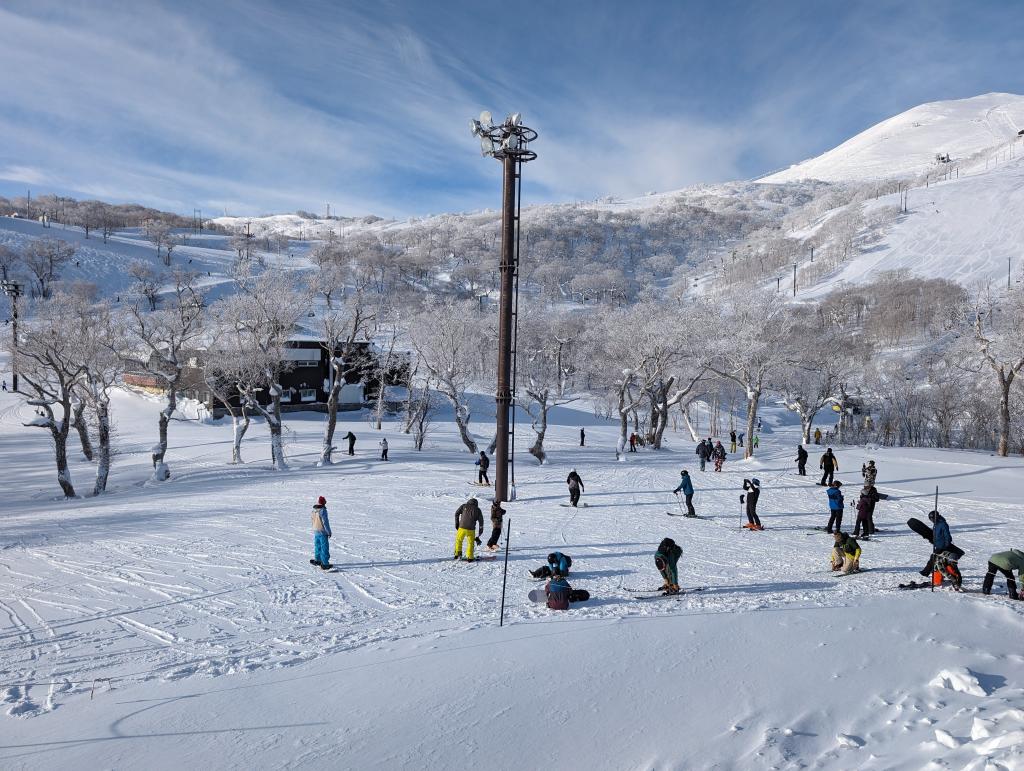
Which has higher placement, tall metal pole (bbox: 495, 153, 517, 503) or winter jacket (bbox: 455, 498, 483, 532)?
tall metal pole (bbox: 495, 153, 517, 503)

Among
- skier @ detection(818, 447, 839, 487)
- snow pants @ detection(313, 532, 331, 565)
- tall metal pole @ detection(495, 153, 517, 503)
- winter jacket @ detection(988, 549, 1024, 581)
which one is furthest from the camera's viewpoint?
skier @ detection(818, 447, 839, 487)

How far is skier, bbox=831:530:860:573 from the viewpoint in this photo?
10180 millimetres

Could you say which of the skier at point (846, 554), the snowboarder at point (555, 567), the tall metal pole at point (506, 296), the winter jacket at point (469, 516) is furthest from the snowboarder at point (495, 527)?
the skier at point (846, 554)

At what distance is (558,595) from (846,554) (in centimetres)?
546

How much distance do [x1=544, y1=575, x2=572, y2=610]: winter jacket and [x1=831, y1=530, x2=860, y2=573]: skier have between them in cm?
521

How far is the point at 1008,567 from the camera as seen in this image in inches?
336

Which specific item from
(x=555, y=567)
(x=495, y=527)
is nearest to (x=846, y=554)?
(x=555, y=567)

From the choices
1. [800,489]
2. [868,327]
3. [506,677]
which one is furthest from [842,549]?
[868,327]

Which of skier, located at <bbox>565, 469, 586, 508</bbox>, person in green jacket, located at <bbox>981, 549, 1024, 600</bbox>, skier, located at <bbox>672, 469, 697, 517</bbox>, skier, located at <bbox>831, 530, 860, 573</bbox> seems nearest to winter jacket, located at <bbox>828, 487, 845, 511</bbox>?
skier, located at <bbox>831, 530, 860, 573</bbox>

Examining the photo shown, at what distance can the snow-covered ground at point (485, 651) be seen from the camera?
15.8 feet

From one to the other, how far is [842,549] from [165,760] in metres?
10.1

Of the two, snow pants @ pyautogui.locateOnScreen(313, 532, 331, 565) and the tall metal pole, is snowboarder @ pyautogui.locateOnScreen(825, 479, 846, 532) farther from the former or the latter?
snow pants @ pyautogui.locateOnScreen(313, 532, 331, 565)

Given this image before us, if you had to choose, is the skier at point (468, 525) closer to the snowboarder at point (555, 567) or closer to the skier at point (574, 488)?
the snowboarder at point (555, 567)

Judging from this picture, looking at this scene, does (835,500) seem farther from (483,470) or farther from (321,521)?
(321,521)
